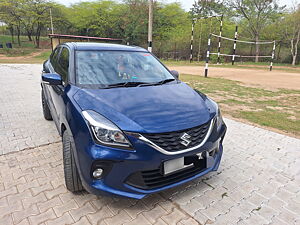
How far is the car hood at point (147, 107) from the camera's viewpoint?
1863 mm

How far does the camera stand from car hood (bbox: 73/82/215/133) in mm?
1863

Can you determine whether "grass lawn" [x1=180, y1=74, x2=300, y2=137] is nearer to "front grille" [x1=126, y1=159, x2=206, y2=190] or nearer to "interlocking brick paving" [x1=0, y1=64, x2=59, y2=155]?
"front grille" [x1=126, y1=159, x2=206, y2=190]

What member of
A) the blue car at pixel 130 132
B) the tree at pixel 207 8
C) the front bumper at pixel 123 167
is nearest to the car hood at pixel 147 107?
the blue car at pixel 130 132

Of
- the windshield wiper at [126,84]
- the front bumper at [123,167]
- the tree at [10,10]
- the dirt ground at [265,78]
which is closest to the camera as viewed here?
the front bumper at [123,167]

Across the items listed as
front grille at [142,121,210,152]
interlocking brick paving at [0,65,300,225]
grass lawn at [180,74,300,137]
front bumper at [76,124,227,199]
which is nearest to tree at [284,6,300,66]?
grass lawn at [180,74,300,137]

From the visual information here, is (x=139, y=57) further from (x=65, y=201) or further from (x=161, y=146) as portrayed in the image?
(x=65, y=201)

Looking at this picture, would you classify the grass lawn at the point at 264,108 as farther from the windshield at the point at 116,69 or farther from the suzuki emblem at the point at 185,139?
the suzuki emblem at the point at 185,139

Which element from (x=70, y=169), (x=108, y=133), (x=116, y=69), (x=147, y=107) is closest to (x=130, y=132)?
(x=108, y=133)

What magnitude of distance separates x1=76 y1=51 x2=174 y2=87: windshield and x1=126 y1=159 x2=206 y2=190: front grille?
43.7 inches

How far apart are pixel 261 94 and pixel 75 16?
37848 mm

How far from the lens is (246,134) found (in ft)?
13.3

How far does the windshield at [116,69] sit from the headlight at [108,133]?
745mm

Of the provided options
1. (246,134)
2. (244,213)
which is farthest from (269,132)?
(244,213)

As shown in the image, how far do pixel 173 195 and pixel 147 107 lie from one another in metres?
0.97
